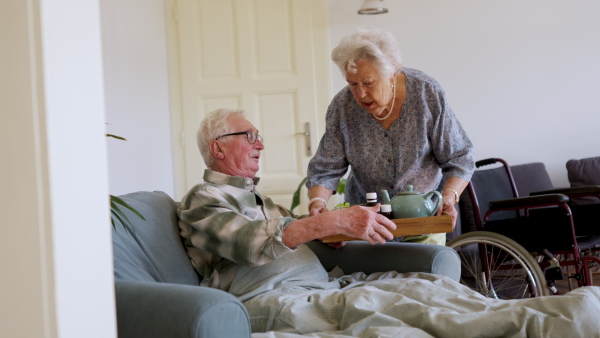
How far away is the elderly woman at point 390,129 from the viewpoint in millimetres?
2549

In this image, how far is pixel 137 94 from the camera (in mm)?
4723

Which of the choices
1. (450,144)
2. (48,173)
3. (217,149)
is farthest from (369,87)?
(48,173)

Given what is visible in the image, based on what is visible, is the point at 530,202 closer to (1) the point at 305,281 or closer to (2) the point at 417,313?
(1) the point at 305,281

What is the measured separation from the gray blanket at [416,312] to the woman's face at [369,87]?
2.19 ft

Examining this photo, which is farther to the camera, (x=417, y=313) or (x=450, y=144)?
(x=450, y=144)

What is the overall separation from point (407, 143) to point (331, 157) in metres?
0.30

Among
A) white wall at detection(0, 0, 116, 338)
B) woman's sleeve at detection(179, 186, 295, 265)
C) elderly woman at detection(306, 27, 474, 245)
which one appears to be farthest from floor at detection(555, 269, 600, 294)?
white wall at detection(0, 0, 116, 338)

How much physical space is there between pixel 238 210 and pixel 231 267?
0.17 meters

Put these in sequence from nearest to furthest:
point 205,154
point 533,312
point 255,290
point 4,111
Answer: point 4,111 < point 533,312 < point 255,290 < point 205,154

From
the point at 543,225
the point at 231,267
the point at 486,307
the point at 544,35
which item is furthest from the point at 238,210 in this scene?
the point at 544,35

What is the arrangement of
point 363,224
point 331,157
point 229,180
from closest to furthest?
point 363,224 → point 229,180 → point 331,157

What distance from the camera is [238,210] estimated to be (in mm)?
2256

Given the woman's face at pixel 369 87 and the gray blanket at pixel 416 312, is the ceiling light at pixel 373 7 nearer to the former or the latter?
the woman's face at pixel 369 87

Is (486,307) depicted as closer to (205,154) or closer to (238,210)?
(238,210)
